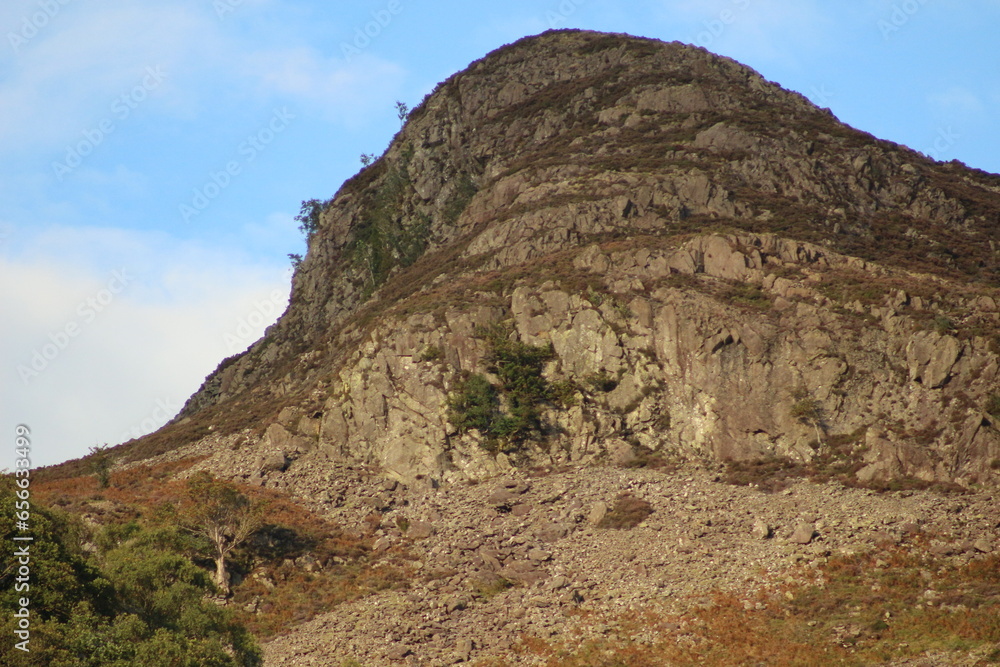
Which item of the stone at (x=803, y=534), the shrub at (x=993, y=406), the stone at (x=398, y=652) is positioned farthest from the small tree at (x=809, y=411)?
the stone at (x=398, y=652)

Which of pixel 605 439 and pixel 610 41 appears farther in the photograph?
pixel 610 41

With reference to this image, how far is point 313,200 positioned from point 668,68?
46.6 metres

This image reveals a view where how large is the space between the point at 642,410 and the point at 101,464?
38543mm

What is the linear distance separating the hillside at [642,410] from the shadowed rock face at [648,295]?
261 millimetres

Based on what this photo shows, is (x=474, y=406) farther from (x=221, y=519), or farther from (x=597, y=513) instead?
(x=221, y=519)

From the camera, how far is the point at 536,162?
97.9 metres

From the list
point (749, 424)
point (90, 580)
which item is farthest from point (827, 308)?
point (90, 580)

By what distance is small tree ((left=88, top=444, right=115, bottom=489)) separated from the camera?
65.8 m

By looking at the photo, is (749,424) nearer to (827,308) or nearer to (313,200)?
(827,308)

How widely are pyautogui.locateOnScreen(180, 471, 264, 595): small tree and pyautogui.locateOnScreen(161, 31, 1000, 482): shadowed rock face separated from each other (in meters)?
8.66

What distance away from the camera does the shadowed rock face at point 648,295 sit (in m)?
Result: 61.2

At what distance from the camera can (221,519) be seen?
5512cm

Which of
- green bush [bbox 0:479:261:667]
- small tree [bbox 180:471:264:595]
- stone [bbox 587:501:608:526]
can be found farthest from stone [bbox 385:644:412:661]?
stone [bbox 587:501:608:526]

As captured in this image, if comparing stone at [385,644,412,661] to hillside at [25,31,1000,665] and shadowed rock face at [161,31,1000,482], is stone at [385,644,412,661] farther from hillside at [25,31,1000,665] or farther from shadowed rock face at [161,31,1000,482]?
shadowed rock face at [161,31,1000,482]
